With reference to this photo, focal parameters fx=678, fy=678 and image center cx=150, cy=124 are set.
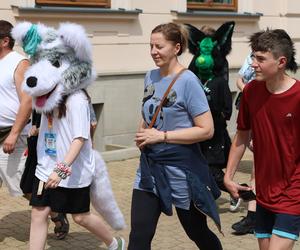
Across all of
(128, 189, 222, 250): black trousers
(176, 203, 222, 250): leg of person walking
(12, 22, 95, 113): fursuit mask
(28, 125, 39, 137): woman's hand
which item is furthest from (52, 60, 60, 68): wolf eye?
(176, 203, 222, 250): leg of person walking

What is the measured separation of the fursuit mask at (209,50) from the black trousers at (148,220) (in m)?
2.18

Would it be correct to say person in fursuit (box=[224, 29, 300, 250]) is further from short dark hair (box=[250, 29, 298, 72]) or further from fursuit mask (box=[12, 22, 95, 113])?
fursuit mask (box=[12, 22, 95, 113])

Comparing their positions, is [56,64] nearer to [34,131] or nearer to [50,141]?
[50,141]

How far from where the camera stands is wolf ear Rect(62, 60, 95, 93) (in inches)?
179

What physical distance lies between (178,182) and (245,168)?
492 cm

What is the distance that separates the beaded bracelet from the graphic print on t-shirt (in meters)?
0.59

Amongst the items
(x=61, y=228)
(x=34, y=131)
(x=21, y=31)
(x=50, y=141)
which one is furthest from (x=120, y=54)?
(x=50, y=141)

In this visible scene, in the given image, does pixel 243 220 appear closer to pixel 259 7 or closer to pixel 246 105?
pixel 246 105

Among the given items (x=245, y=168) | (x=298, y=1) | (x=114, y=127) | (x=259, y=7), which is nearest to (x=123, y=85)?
(x=114, y=127)

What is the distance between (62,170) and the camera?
4.31m

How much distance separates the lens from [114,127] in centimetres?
999

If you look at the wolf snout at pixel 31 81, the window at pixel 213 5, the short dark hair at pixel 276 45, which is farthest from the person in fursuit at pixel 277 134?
the window at pixel 213 5

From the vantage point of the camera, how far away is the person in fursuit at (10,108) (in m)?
5.52

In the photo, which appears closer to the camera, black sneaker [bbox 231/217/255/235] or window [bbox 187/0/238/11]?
black sneaker [bbox 231/217/255/235]
